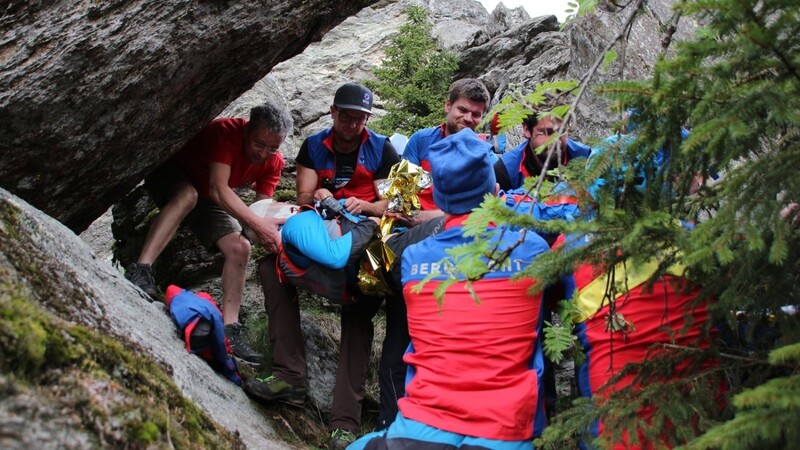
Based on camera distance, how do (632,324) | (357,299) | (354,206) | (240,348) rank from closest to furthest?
(632,324), (357,299), (354,206), (240,348)

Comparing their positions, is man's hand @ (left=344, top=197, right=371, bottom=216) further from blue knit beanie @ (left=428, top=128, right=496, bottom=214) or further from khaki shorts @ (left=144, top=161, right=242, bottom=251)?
blue knit beanie @ (left=428, top=128, right=496, bottom=214)

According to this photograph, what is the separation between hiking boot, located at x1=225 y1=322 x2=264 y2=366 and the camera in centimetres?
743

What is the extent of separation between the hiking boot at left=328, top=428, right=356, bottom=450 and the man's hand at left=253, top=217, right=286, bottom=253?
1.88 metres

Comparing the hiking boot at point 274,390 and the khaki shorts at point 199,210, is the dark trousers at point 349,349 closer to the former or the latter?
the hiking boot at point 274,390

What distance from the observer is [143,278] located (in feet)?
23.1

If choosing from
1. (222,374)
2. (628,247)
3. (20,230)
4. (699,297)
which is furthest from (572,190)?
(222,374)

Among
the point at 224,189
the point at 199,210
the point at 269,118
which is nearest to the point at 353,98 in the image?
the point at 269,118

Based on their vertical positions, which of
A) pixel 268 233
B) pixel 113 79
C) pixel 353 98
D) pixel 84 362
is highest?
pixel 113 79

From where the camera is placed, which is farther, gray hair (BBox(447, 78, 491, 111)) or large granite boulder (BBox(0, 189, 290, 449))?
gray hair (BBox(447, 78, 491, 111))

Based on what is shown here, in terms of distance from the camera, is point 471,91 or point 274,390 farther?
point 471,91

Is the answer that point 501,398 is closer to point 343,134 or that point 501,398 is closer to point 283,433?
point 283,433

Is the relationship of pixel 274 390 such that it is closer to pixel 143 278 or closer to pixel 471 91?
pixel 143 278

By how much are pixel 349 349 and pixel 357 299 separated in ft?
1.54

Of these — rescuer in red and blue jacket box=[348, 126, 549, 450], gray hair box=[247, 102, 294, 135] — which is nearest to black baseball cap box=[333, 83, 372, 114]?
gray hair box=[247, 102, 294, 135]
